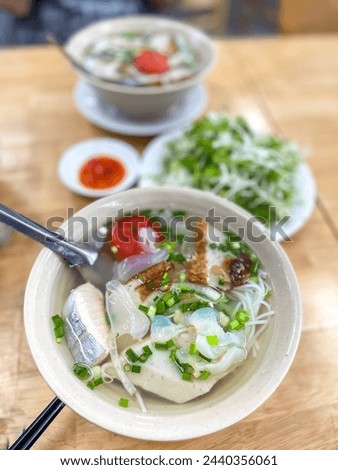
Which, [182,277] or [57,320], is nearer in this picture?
[57,320]

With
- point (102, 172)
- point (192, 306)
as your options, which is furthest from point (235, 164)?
point (192, 306)

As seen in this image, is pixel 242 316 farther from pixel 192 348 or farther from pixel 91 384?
pixel 91 384

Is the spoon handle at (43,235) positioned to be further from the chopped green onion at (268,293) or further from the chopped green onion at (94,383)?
the chopped green onion at (268,293)

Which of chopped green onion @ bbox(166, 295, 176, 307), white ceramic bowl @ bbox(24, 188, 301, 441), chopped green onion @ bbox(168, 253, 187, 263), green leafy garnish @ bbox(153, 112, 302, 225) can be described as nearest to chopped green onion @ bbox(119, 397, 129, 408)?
white ceramic bowl @ bbox(24, 188, 301, 441)

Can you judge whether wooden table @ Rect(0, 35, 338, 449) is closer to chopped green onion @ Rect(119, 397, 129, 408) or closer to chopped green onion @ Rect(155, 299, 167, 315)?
chopped green onion @ Rect(119, 397, 129, 408)

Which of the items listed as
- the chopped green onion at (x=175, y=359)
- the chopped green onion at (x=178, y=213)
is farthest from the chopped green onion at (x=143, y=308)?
the chopped green onion at (x=178, y=213)
